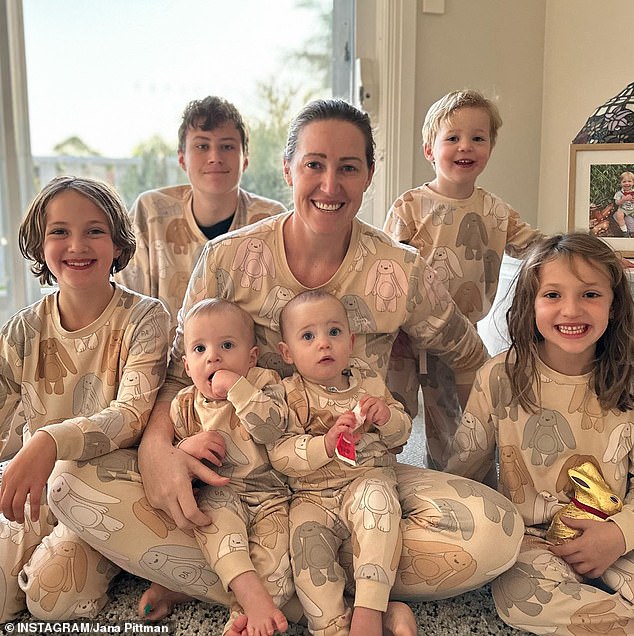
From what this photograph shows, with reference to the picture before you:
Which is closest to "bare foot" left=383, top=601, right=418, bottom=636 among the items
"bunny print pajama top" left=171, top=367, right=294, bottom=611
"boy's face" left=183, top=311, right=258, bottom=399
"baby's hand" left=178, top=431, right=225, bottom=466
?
"bunny print pajama top" left=171, top=367, right=294, bottom=611

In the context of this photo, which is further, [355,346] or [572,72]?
[572,72]

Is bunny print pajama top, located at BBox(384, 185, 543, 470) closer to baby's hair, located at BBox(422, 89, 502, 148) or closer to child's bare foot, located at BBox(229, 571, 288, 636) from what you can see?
baby's hair, located at BBox(422, 89, 502, 148)

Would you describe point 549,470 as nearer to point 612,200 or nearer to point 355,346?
point 355,346

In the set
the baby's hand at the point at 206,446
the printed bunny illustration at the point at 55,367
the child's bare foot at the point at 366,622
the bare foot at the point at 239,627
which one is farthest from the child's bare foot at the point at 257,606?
the printed bunny illustration at the point at 55,367

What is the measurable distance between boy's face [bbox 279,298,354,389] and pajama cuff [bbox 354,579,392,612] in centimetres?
39

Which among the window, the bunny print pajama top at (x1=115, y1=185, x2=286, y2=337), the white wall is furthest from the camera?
the window

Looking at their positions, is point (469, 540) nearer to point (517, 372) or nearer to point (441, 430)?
point (517, 372)

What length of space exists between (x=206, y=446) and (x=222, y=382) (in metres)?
0.12

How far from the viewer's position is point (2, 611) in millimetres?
1443

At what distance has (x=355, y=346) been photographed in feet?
5.24

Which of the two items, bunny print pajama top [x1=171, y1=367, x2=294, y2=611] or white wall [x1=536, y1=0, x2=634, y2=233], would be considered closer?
bunny print pajama top [x1=171, y1=367, x2=294, y2=611]

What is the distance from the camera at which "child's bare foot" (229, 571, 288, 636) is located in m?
1.28

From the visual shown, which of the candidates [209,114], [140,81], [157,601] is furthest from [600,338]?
[140,81]

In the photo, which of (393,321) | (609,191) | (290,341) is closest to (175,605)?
(290,341)
